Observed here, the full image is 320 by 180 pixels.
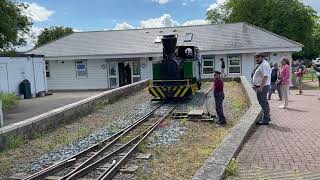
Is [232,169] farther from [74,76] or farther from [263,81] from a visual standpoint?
[74,76]

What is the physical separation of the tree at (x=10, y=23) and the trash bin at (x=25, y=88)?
2.89 metres

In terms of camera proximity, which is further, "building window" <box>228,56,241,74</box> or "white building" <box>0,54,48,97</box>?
"building window" <box>228,56,241,74</box>

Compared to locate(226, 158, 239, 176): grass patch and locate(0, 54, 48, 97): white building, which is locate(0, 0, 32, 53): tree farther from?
locate(226, 158, 239, 176): grass patch

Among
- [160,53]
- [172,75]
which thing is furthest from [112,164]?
[160,53]

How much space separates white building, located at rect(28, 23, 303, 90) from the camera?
28.6m

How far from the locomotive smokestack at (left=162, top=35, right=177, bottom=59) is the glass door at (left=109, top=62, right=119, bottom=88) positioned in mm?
15641

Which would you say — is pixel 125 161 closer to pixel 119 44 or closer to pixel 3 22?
pixel 3 22

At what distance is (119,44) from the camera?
32.4 meters

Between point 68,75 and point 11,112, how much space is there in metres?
14.5

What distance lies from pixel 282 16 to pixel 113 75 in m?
27.2

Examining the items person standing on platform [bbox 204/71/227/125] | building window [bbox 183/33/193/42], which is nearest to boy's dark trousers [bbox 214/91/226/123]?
person standing on platform [bbox 204/71/227/125]

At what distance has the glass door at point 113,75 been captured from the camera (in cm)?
3138

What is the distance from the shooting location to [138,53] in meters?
29.7

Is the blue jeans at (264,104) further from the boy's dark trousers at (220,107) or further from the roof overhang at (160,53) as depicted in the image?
the roof overhang at (160,53)
